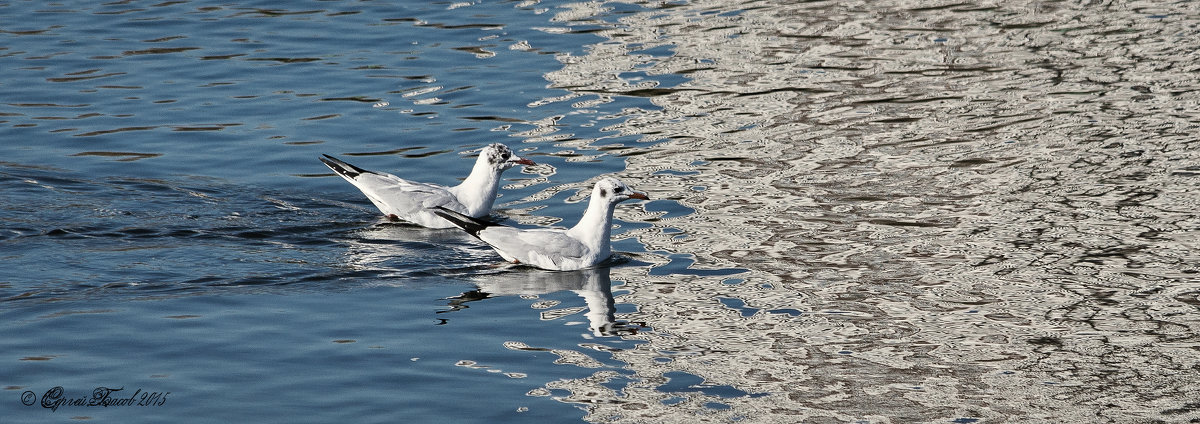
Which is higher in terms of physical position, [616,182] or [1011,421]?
[616,182]

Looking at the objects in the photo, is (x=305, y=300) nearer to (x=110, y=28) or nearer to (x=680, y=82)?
(x=680, y=82)

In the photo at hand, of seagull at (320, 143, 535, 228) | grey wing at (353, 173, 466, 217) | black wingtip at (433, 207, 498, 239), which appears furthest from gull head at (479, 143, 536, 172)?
black wingtip at (433, 207, 498, 239)

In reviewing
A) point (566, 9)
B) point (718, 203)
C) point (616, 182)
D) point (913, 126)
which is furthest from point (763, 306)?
point (566, 9)

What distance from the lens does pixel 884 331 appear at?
10.6 m

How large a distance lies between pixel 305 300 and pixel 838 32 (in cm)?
1387

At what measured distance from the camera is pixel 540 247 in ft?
40.6

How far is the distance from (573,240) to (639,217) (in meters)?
1.91

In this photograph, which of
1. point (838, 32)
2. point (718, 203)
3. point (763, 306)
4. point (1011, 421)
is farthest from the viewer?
point (838, 32)

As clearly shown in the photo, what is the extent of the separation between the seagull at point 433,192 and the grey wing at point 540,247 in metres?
1.50

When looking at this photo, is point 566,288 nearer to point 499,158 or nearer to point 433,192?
point 433,192

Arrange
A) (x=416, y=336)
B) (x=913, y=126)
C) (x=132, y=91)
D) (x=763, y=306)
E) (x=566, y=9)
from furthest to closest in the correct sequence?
1. (x=566, y=9)
2. (x=132, y=91)
3. (x=913, y=126)
4. (x=763, y=306)
5. (x=416, y=336)

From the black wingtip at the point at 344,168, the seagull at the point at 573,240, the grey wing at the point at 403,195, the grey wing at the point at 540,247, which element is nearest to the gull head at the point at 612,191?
the seagull at the point at 573,240

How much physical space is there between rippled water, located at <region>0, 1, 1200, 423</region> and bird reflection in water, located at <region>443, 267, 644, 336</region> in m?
0.04

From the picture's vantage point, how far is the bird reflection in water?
10938mm
